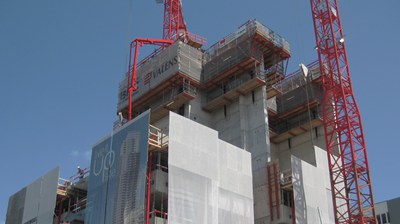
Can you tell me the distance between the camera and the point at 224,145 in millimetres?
54281

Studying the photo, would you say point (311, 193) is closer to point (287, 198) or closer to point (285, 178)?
point (287, 198)

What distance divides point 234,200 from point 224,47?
2558 centimetres

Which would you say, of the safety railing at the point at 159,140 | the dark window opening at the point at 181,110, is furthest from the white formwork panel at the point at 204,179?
the dark window opening at the point at 181,110

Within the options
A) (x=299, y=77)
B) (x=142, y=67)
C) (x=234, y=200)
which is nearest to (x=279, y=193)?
(x=234, y=200)

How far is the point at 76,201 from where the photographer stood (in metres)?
62.2

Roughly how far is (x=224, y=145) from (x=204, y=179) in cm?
585

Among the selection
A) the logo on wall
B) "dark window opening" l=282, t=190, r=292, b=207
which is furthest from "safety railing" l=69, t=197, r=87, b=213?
"dark window opening" l=282, t=190, r=292, b=207

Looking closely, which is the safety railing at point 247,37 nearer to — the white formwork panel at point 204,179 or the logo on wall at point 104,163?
the white formwork panel at point 204,179

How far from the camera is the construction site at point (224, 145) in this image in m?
48.8

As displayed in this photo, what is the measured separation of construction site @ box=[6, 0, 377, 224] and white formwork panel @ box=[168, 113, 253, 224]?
11 centimetres

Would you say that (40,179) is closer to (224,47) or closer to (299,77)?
(224,47)

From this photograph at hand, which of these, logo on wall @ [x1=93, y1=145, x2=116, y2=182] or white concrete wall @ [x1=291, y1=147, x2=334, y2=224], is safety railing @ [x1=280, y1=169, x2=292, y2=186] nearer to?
white concrete wall @ [x1=291, y1=147, x2=334, y2=224]

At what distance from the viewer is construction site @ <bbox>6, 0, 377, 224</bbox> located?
160 ft

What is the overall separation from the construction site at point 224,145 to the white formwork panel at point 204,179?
11 cm
